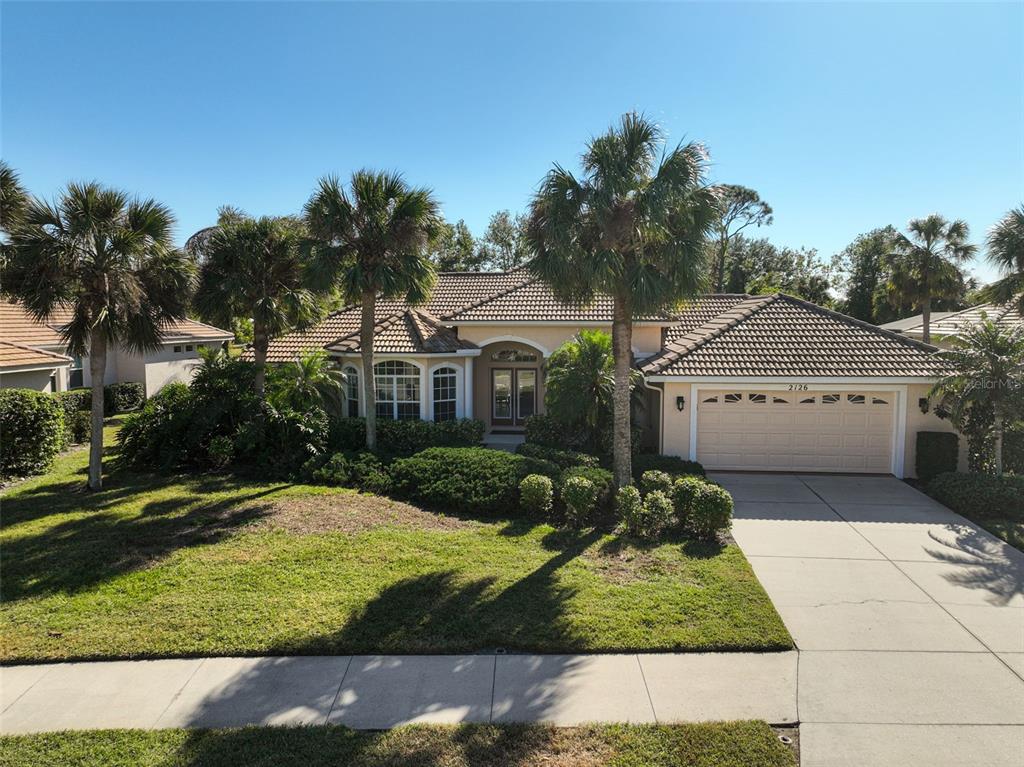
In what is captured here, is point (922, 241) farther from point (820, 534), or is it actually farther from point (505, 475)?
point (505, 475)

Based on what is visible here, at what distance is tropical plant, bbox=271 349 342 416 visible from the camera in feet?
51.7

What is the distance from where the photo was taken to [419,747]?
16.3 feet

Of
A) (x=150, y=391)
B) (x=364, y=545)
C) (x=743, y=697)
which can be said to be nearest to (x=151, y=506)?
(x=364, y=545)

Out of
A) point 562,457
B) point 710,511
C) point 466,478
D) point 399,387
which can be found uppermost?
point 399,387

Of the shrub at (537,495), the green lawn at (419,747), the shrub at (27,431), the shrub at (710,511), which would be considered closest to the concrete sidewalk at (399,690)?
the green lawn at (419,747)

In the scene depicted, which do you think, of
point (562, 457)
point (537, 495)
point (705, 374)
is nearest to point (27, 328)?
point (562, 457)

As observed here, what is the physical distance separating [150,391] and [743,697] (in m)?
25.6

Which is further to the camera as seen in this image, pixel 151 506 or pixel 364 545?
pixel 151 506

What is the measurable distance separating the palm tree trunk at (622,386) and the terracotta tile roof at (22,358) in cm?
1539

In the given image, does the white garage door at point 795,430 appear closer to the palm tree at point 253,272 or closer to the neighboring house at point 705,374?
the neighboring house at point 705,374

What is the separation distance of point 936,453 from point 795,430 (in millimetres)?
3052

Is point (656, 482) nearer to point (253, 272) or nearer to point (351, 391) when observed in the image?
point (351, 391)

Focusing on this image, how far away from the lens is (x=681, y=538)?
33.3 feet

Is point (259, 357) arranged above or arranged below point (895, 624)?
above
